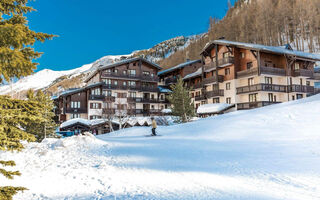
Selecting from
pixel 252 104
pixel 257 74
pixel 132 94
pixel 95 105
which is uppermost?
pixel 257 74

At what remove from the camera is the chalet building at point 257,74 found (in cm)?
3572

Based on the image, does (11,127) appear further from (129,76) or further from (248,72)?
(129,76)

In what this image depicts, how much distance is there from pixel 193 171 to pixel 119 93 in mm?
42357

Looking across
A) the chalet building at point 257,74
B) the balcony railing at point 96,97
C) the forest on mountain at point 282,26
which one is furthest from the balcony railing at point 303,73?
the balcony railing at point 96,97

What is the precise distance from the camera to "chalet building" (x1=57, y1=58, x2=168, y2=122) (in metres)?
45.5

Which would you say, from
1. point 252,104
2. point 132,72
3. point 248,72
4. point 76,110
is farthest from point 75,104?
point 252,104

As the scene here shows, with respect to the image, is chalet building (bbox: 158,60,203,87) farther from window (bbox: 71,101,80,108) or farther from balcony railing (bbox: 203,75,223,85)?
window (bbox: 71,101,80,108)

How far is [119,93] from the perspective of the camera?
49.4 meters

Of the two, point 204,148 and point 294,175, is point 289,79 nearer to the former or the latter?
point 204,148

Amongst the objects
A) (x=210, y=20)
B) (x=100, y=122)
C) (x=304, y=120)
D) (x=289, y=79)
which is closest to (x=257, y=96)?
(x=289, y=79)

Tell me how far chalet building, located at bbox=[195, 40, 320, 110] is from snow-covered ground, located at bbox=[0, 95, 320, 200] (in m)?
21.3

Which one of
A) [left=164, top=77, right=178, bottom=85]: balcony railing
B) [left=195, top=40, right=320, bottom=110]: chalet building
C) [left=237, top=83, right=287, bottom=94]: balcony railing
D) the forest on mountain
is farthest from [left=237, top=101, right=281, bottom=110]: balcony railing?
the forest on mountain

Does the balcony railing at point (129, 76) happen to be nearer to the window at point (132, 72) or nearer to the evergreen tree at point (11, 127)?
the window at point (132, 72)

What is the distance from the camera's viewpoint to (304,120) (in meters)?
16.4
